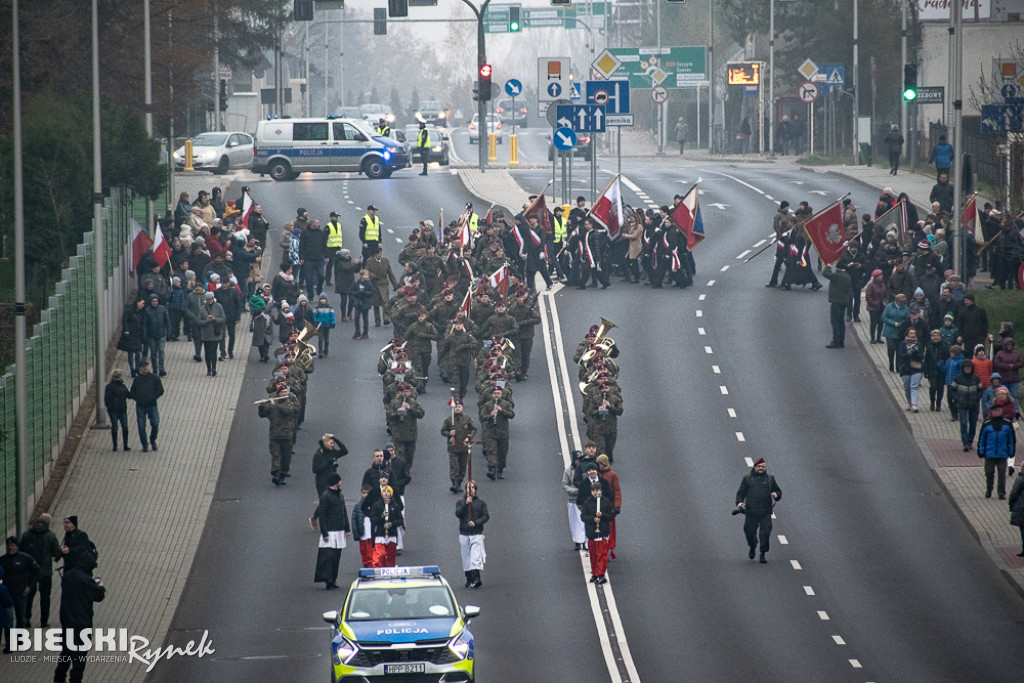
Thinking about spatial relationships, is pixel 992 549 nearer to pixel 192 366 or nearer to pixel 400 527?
pixel 400 527

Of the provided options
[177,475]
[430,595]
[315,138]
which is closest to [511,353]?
[177,475]

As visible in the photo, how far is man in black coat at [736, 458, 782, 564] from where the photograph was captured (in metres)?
22.0

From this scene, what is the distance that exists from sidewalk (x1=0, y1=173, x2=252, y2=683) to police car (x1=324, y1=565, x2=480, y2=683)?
2.73 metres

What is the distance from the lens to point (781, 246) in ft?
121

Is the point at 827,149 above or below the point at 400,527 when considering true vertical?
above

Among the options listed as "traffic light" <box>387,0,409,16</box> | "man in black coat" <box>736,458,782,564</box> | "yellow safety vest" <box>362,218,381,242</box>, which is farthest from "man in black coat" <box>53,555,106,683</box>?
"traffic light" <box>387,0,409,16</box>

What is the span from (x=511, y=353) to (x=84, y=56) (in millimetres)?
19775

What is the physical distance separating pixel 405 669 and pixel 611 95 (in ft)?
92.2

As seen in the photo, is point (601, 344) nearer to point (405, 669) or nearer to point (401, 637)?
point (401, 637)

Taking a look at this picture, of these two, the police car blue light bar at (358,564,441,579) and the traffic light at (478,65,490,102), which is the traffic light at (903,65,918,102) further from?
the police car blue light bar at (358,564,441,579)

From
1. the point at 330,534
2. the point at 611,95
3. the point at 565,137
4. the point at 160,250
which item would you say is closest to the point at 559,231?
the point at 565,137

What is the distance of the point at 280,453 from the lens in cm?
2528

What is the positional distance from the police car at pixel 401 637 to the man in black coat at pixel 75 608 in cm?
268

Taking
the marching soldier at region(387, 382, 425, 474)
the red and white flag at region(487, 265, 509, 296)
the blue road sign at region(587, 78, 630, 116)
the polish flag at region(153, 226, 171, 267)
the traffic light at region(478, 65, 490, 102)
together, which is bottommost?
the marching soldier at region(387, 382, 425, 474)
